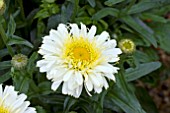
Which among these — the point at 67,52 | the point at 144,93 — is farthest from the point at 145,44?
the point at 67,52

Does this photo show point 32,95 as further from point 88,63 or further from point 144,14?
point 144,14

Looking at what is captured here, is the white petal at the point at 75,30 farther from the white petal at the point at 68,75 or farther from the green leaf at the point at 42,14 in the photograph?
the green leaf at the point at 42,14

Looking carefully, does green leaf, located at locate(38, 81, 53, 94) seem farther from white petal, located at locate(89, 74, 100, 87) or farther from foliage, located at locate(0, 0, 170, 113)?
white petal, located at locate(89, 74, 100, 87)

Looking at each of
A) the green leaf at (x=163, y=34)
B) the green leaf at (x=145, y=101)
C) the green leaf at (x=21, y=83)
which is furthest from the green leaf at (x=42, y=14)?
the green leaf at (x=145, y=101)

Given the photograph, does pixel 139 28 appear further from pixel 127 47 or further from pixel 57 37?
pixel 57 37

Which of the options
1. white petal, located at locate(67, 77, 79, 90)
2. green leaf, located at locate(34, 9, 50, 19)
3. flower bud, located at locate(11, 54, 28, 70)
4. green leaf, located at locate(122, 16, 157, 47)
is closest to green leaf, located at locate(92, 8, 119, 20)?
green leaf, located at locate(122, 16, 157, 47)

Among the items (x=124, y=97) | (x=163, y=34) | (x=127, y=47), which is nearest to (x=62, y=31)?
(x=127, y=47)
